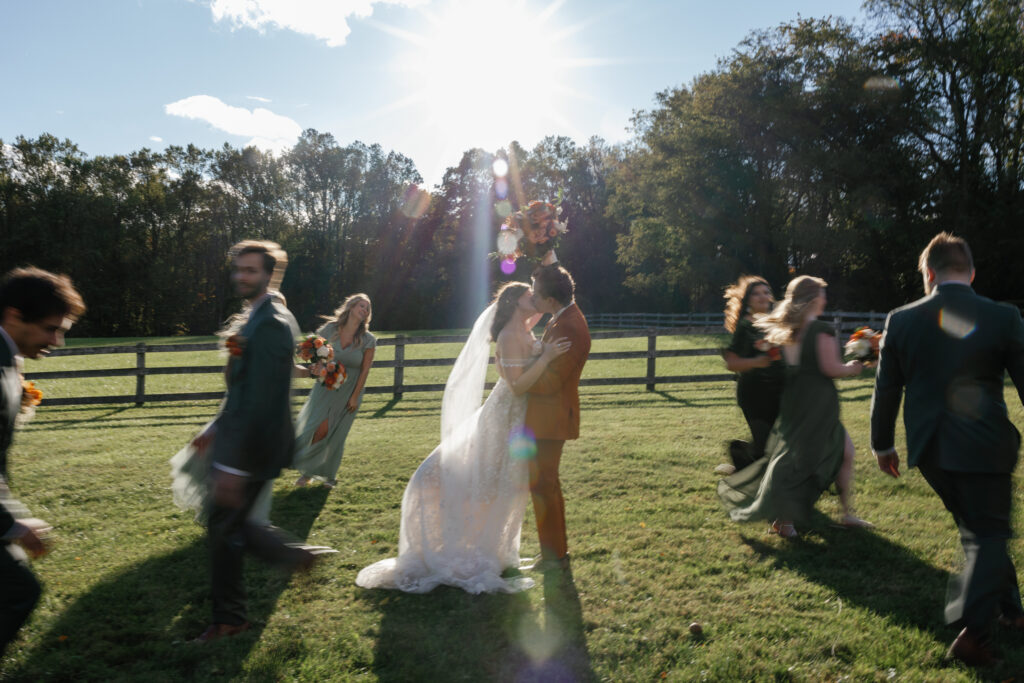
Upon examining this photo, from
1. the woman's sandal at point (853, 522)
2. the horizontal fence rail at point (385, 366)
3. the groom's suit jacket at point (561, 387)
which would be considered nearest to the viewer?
the groom's suit jacket at point (561, 387)

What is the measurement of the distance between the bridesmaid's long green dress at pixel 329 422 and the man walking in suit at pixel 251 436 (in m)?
3.25

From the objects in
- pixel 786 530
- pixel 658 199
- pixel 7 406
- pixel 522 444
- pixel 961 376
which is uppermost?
pixel 658 199

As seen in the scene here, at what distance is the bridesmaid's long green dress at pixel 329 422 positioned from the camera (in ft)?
22.9

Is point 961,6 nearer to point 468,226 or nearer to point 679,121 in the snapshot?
point 679,121

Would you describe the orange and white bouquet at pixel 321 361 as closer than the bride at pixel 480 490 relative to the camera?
No

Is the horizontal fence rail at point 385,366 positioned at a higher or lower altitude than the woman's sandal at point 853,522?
higher

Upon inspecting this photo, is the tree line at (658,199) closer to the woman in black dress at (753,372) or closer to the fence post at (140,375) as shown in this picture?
the woman in black dress at (753,372)

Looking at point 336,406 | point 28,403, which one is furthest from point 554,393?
point 336,406

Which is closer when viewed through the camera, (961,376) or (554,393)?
(961,376)

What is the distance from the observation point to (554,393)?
4516 millimetres

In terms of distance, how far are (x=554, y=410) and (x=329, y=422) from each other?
336cm

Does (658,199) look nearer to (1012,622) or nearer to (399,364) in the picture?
(399,364)

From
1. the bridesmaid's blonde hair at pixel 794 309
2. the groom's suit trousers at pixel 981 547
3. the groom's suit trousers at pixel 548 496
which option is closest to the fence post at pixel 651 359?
the bridesmaid's blonde hair at pixel 794 309

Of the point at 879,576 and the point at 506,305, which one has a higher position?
the point at 506,305
